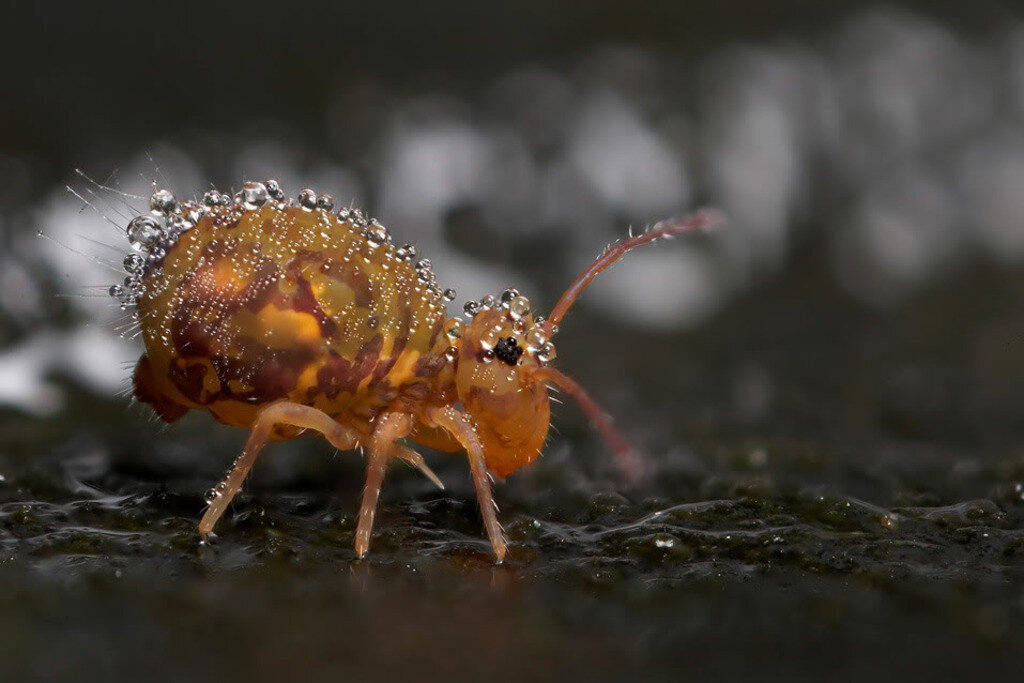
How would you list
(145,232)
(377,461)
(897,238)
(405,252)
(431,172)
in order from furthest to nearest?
(897,238), (431,172), (405,252), (145,232), (377,461)

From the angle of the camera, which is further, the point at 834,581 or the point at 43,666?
the point at 834,581

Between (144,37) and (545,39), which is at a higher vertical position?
(545,39)

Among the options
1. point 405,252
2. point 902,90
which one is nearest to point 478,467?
point 405,252

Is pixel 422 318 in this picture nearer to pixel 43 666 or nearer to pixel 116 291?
pixel 116 291

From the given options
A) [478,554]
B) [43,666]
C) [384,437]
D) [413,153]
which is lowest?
[43,666]

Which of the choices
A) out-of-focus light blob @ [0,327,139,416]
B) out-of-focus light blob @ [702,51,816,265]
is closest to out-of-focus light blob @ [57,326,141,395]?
out-of-focus light blob @ [0,327,139,416]

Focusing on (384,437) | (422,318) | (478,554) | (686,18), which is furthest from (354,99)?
(478,554)

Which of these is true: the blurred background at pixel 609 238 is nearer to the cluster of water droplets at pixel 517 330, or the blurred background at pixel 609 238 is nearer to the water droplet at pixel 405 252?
the cluster of water droplets at pixel 517 330

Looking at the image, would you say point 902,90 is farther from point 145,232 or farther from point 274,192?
point 145,232
